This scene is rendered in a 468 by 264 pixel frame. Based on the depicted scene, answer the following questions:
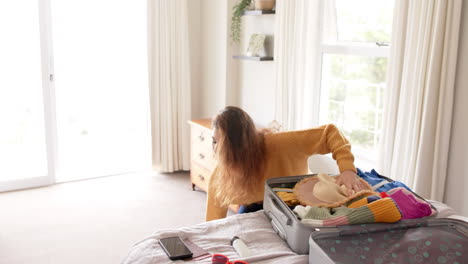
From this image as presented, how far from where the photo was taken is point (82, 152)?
167 inches

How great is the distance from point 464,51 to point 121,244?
2252mm

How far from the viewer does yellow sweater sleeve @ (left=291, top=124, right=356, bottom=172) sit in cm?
187

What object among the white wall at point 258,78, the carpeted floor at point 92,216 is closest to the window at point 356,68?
the white wall at point 258,78

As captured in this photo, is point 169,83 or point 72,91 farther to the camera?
point 169,83

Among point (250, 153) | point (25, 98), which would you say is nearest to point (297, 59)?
point (250, 153)

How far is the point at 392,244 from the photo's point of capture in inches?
44.4

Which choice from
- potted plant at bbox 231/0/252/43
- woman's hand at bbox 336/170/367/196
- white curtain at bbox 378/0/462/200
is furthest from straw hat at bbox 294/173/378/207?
potted plant at bbox 231/0/252/43

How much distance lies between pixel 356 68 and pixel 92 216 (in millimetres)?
2185

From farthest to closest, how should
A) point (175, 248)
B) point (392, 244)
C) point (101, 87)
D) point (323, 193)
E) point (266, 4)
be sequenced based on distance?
1. point (101, 87)
2. point (266, 4)
3. point (323, 193)
4. point (175, 248)
5. point (392, 244)

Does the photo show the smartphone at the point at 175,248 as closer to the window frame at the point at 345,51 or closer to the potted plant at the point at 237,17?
the window frame at the point at 345,51

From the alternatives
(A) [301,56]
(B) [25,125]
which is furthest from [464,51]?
(B) [25,125]

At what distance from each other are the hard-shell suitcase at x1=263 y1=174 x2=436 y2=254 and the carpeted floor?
57.8 inches

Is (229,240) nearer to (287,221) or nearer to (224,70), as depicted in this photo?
(287,221)

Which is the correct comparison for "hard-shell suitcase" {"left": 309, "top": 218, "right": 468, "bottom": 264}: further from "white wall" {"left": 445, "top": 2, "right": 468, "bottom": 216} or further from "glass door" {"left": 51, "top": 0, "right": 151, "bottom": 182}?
"glass door" {"left": 51, "top": 0, "right": 151, "bottom": 182}
